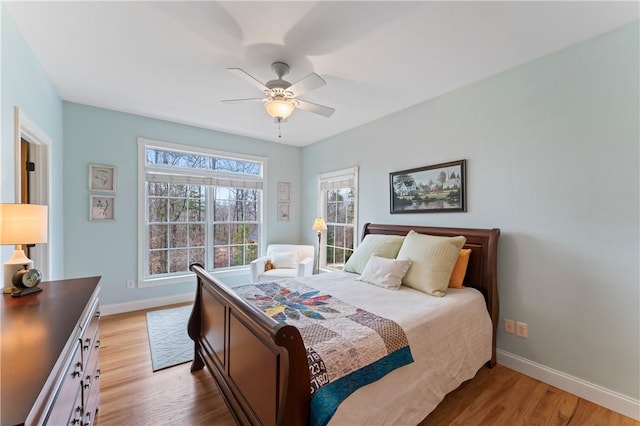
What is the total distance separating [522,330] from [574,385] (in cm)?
46

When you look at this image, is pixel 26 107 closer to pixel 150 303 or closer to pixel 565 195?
pixel 150 303

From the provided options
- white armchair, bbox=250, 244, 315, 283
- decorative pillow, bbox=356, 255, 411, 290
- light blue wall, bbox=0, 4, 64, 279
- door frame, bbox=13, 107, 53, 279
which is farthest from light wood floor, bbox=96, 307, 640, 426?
white armchair, bbox=250, 244, 315, 283

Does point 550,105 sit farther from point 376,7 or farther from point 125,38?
point 125,38

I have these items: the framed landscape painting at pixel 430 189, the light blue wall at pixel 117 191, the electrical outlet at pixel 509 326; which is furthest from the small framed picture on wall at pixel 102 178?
the electrical outlet at pixel 509 326

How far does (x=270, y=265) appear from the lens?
171 inches

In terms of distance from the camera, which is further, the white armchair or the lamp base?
the white armchair

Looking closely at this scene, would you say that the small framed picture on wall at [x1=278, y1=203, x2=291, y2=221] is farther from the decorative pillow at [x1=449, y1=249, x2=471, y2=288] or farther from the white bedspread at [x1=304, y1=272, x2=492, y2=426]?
the decorative pillow at [x1=449, y1=249, x2=471, y2=288]

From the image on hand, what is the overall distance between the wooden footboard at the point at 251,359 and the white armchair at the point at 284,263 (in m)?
1.66

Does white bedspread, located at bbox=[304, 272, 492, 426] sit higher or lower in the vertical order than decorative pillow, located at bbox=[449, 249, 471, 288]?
lower

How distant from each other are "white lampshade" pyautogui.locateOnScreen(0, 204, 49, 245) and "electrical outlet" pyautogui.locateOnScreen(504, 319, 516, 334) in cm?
358

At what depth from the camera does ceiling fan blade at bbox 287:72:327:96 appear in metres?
2.06

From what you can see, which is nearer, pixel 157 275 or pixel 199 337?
pixel 199 337

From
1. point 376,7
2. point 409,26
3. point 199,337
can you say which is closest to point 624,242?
point 409,26

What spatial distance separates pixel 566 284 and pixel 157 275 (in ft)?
15.7
